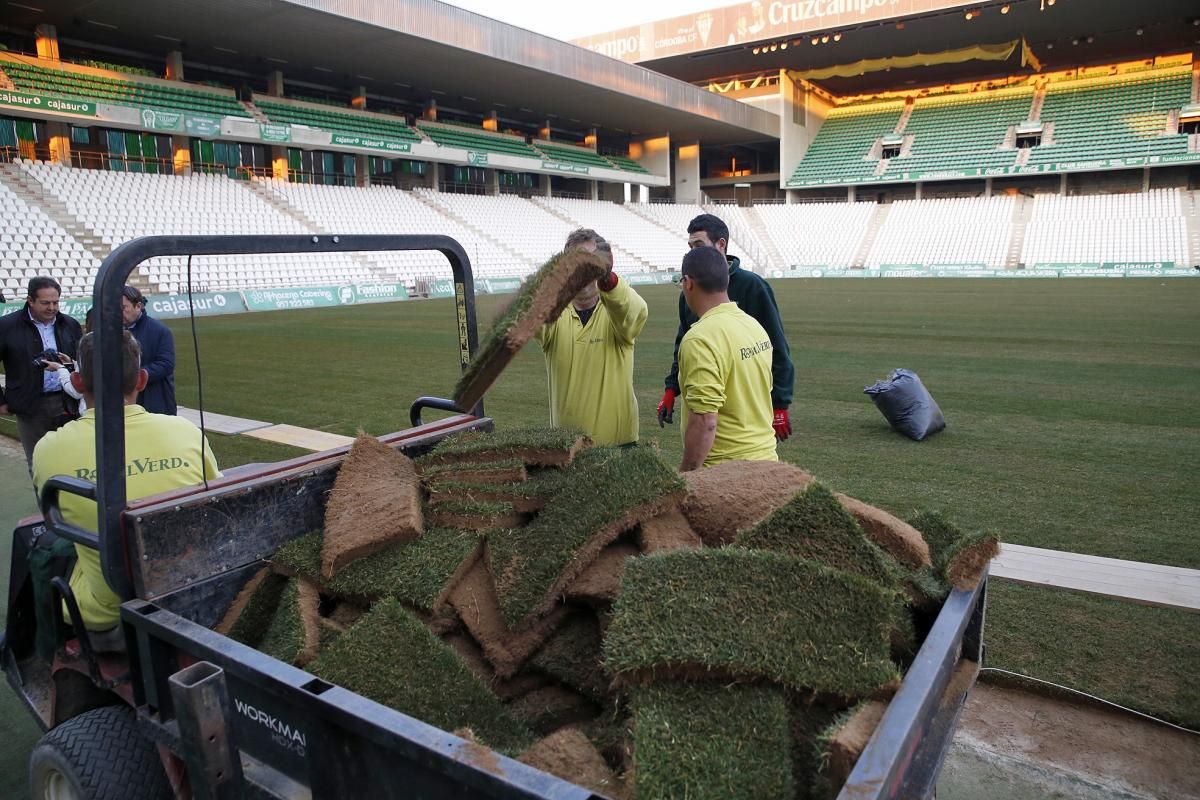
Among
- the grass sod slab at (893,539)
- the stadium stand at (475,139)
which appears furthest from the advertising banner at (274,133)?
the grass sod slab at (893,539)

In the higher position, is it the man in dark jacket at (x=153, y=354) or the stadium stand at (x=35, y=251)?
the stadium stand at (x=35, y=251)

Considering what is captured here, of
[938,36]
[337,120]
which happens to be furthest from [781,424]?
[938,36]

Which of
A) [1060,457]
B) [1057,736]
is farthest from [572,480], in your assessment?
[1060,457]

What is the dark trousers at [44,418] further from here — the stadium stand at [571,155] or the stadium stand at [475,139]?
the stadium stand at [571,155]

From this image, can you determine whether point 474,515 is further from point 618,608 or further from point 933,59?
point 933,59

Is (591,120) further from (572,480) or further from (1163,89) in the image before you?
(572,480)

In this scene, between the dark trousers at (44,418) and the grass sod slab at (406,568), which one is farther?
the dark trousers at (44,418)

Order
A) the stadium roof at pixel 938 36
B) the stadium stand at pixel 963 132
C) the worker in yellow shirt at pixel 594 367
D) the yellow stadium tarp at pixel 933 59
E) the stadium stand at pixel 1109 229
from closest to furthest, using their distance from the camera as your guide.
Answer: the worker in yellow shirt at pixel 594 367
the stadium stand at pixel 1109 229
the stadium roof at pixel 938 36
the yellow stadium tarp at pixel 933 59
the stadium stand at pixel 963 132

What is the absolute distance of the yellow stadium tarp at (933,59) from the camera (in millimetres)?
48000

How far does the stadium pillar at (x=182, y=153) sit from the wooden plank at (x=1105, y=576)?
3446 cm

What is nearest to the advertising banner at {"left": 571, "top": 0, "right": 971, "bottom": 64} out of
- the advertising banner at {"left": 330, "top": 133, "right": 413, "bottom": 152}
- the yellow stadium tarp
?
the yellow stadium tarp

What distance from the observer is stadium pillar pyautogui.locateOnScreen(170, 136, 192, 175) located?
105 ft

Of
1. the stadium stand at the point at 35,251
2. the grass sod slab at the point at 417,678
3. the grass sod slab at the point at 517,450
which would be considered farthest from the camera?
the stadium stand at the point at 35,251

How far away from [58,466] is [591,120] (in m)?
49.7
